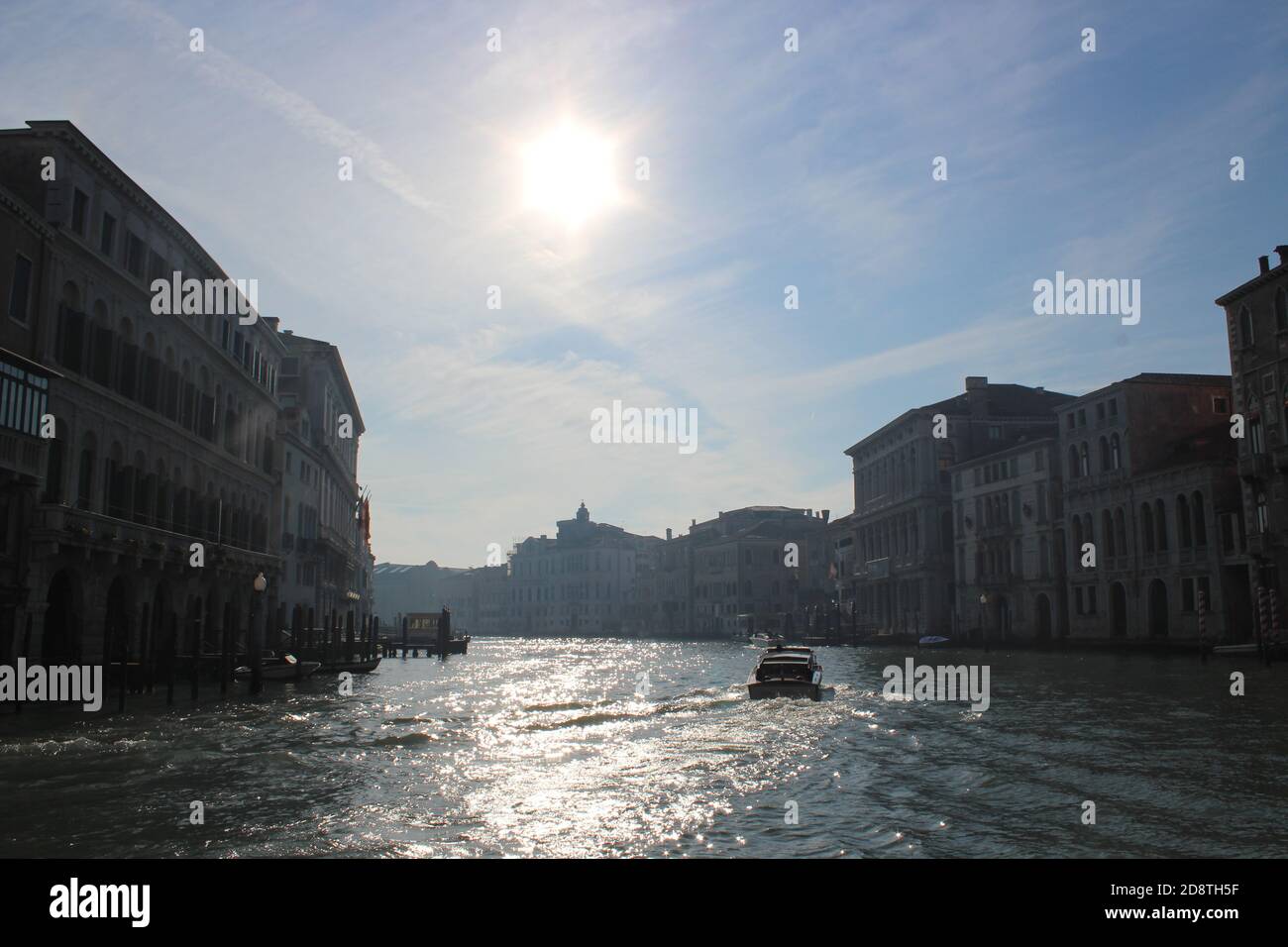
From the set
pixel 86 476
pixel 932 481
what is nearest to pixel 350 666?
pixel 86 476

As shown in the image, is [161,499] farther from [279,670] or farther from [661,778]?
[661,778]

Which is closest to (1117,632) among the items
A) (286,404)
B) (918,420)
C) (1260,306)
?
(1260,306)

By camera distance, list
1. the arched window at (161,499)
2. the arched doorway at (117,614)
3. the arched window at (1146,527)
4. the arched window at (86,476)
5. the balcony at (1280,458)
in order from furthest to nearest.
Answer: the arched window at (1146,527) → the balcony at (1280,458) → the arched window at (161,499) → the arched doorway at (117,614) → the arched window at (86,476)

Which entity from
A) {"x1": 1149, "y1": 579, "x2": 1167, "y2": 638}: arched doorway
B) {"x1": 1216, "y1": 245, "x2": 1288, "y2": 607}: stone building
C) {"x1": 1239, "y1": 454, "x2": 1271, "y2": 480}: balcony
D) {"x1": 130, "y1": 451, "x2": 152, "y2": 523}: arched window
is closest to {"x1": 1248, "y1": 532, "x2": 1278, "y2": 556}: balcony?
{"x1": 1216, "y1": 245, "x2": 1288, "y2": 607}: stone building

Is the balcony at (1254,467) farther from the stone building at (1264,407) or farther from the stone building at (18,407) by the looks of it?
the stone building at (18,407)

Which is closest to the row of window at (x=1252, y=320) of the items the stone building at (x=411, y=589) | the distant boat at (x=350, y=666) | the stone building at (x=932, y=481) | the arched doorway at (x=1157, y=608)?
the arched doorway at (x=1157, y=608)

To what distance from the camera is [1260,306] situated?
136 ft

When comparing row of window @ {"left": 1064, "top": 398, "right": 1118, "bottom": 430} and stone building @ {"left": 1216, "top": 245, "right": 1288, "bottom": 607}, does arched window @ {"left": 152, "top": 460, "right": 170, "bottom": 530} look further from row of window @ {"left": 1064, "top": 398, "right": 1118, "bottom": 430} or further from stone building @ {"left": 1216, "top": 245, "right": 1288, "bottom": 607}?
row of window @ {"left": 1064, "top": 398, "right": 1118, "bottom": 430}

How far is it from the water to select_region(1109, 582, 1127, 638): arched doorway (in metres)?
27.5

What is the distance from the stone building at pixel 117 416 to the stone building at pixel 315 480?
11551 mm

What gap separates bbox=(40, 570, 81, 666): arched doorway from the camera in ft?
84.5

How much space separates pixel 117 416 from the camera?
28297 millimetres

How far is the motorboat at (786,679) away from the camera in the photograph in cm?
2877
